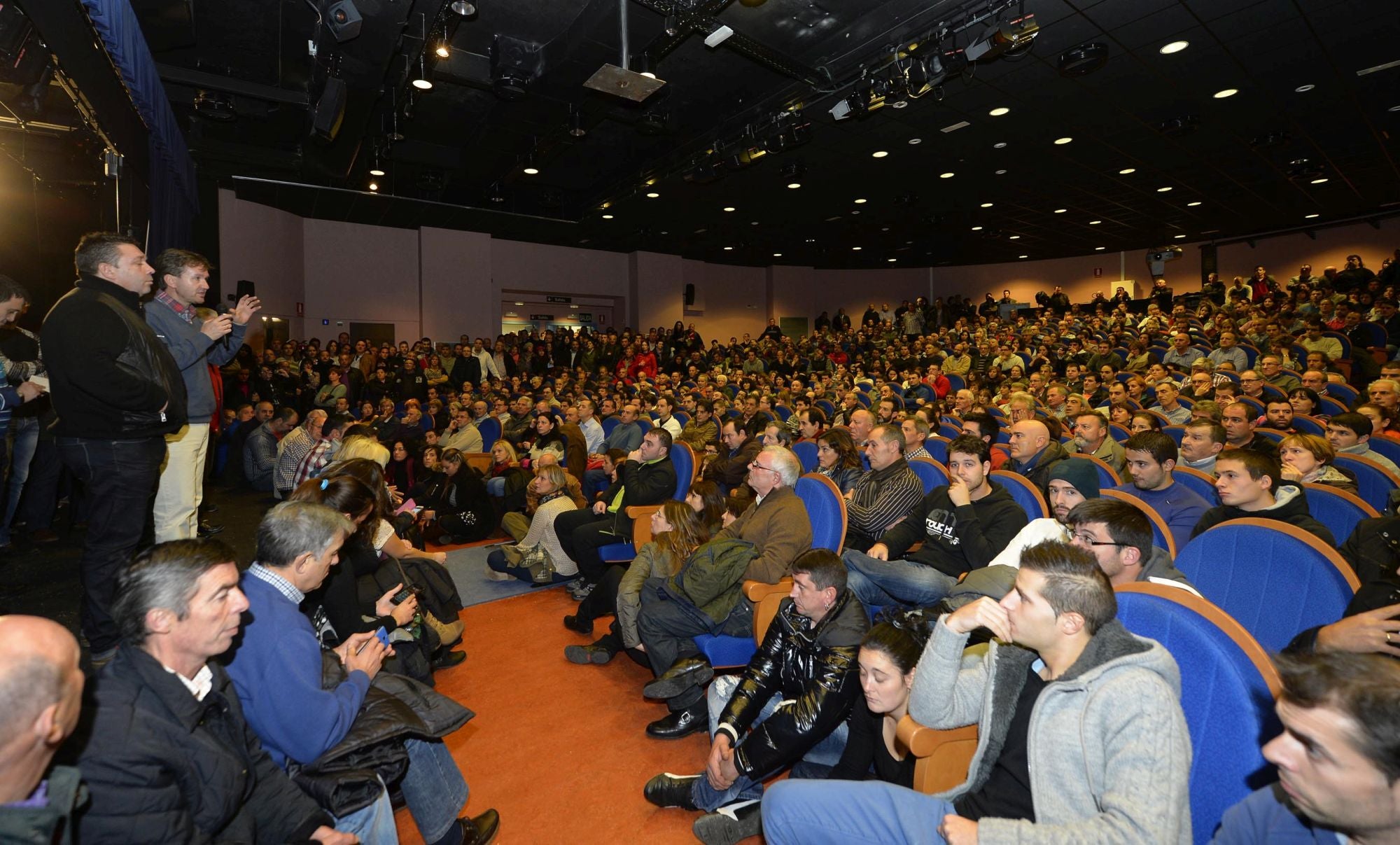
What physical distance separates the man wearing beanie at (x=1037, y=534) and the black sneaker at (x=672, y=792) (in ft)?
3.86

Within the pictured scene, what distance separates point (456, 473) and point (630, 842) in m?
4.26

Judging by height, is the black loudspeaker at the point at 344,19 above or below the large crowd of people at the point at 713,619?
above

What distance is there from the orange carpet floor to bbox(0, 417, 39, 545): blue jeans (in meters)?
3.01

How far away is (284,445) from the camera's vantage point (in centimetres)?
656

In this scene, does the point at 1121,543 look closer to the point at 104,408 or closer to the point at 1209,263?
the point at 104,408

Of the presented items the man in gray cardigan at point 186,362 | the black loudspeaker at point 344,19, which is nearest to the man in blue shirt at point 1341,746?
the man in gray cardigan at point 186,362

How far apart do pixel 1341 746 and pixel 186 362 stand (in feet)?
13.0

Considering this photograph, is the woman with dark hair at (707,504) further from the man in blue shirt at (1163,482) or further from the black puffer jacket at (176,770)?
the black puffer jacket at (176,770)

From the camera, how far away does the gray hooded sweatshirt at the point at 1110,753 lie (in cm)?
123

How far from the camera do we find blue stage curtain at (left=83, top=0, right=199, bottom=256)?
412 cm

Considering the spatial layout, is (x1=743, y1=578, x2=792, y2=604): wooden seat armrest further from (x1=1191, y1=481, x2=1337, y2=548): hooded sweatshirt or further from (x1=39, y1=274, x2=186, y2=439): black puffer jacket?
(x1=39, y1=274, x2=186, y2=439): black puffer jacket

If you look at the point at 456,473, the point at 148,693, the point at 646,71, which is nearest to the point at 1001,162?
the point at 646,71

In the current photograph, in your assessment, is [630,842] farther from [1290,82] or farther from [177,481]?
[1290,82]

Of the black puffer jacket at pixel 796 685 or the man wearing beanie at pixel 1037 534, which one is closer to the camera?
the black puffer jacket at pixel 796 685
